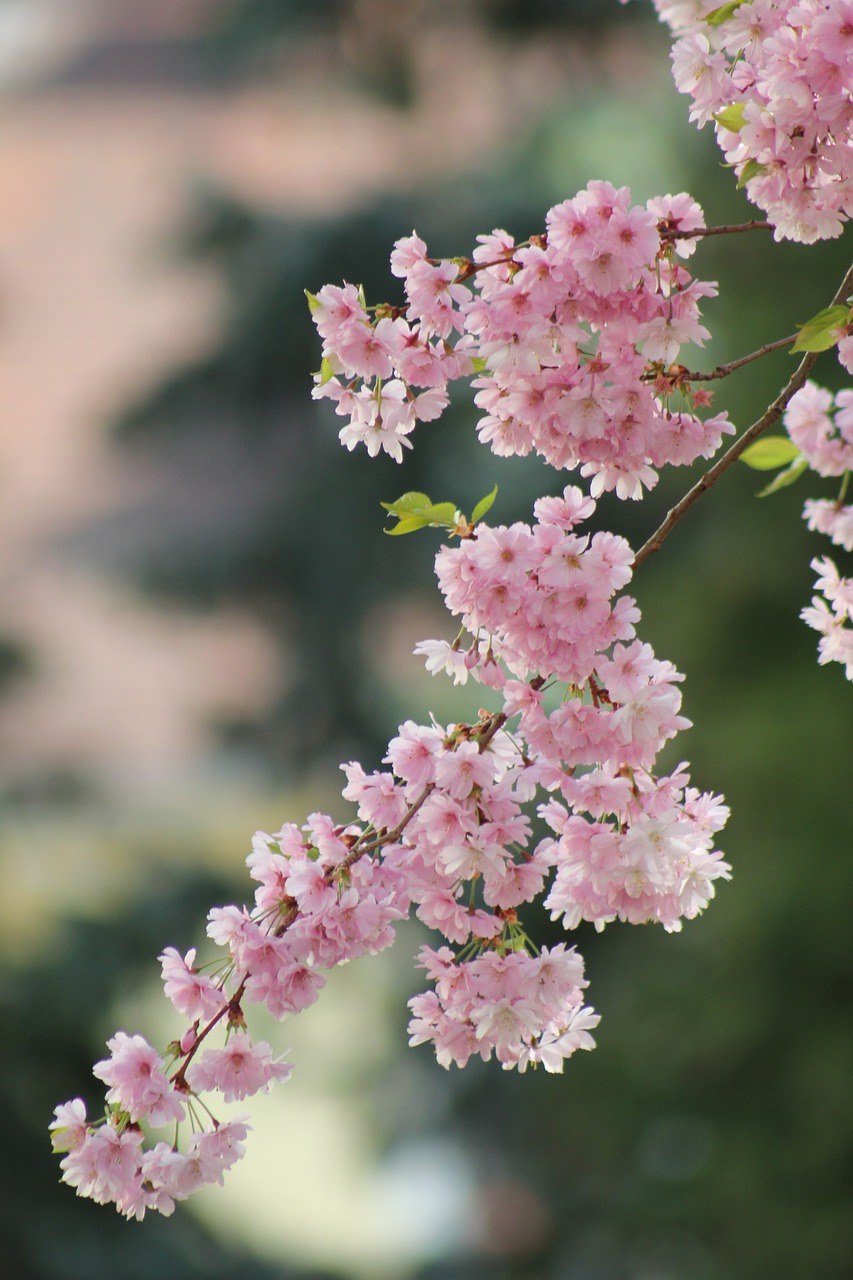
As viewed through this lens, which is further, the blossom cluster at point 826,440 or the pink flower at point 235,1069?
the pink flower at point 235,1069

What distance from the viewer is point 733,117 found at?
117cm

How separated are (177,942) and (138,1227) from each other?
150cm

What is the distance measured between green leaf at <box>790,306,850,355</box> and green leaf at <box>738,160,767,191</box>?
0.17 m

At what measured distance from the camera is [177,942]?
770cm

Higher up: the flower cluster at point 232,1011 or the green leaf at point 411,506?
the green leaf at point 411,506

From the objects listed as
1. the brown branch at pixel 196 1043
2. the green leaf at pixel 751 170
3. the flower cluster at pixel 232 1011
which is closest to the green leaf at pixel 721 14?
the green leaf at pixel 751 170

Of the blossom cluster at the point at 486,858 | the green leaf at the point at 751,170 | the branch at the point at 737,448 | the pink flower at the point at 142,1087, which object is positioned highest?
the green leaf at the point at 751,170

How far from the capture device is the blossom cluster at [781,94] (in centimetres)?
111

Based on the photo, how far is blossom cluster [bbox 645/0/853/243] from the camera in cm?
111

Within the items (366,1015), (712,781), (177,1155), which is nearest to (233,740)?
(366,1015)

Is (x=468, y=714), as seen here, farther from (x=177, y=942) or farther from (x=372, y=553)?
(x=177, y=942)

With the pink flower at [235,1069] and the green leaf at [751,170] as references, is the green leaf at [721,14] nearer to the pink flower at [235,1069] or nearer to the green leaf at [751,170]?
the green leaf at [751,170]

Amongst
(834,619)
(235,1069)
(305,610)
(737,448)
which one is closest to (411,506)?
(737,448)

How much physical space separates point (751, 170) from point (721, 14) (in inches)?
5.1
